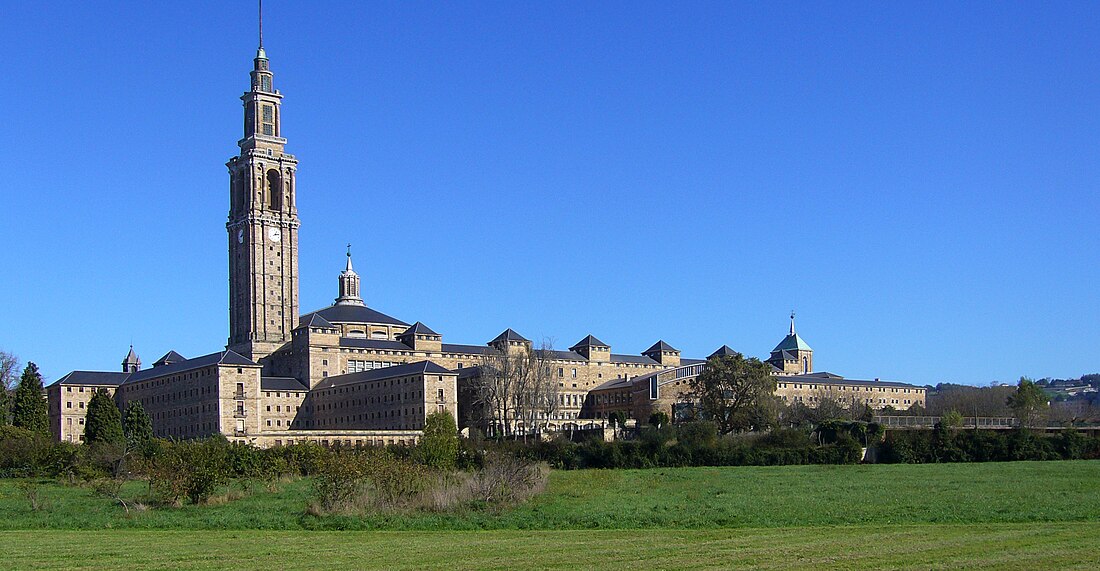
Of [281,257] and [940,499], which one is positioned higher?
[281,257]

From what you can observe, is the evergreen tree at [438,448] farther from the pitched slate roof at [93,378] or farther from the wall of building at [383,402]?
the pitched slate roof at [93,378]

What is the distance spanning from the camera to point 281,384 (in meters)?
105

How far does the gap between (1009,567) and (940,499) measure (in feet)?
54.3

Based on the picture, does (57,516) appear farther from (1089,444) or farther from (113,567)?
(1089,444)

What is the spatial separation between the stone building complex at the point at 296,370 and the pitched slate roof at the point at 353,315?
0.12m

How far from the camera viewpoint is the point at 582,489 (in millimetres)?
46688

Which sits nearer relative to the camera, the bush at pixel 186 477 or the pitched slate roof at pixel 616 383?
the bush at pixel 186 477

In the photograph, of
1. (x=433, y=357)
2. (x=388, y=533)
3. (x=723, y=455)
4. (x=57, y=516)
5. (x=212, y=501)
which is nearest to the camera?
(x=388, y=533)

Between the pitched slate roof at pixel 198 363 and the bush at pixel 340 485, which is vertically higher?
the pitched slate roof at pixel 198 363

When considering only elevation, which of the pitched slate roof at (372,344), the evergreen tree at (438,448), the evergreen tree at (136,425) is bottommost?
the evergreen tree at (438,448)

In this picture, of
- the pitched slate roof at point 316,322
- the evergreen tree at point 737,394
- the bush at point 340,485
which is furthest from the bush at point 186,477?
the pitched slate roof at point 316,322

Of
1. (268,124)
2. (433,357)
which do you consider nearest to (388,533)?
(433,357)

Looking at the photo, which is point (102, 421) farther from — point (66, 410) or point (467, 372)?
point (467, 372)

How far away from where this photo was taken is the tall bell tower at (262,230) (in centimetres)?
11238
